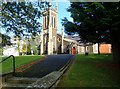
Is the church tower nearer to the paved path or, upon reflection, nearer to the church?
the church

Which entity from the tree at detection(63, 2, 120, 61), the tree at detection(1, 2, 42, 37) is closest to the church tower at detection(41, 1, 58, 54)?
the tree at detection(63, 2, 120, 61)

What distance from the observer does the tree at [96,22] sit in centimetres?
1592

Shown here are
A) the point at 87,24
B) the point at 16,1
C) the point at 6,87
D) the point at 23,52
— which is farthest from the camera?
the point at 23,52

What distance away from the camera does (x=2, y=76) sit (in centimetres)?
1107

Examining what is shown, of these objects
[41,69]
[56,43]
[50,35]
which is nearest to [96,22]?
[41,69]

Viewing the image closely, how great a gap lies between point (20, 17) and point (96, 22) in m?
5.81

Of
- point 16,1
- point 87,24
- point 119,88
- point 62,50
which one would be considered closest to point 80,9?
point 87,24

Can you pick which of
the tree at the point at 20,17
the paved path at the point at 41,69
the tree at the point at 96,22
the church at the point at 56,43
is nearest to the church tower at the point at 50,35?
the church at the point at 56,43

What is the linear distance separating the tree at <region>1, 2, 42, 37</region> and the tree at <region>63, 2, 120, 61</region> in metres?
3.98

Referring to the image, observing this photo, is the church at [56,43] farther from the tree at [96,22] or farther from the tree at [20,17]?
the tree at [20,17]

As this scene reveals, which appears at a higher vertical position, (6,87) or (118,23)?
(118,23)

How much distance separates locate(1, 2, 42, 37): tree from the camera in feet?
42.7

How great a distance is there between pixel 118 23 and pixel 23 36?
5.85m

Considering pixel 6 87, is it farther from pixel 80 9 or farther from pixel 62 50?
pixel 62 50
